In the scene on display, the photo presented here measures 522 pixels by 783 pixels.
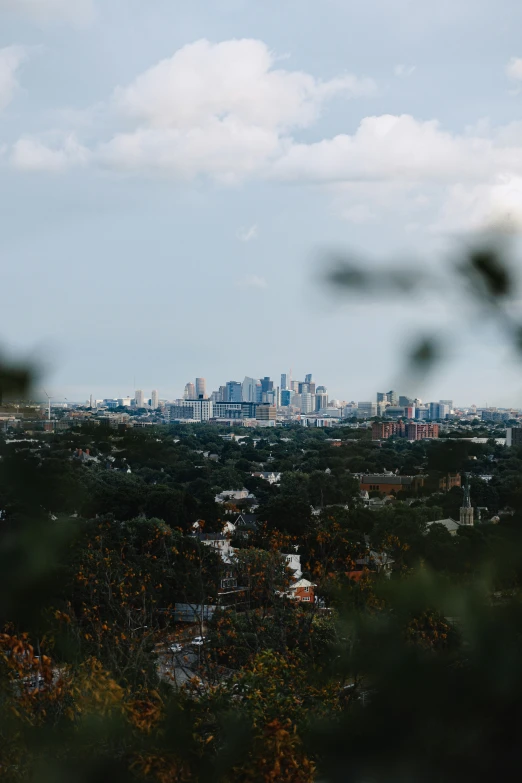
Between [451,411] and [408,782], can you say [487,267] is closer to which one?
[451,411]

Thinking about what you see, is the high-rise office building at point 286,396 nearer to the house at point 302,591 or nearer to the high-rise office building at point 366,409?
the high-rise office building at point 366,409

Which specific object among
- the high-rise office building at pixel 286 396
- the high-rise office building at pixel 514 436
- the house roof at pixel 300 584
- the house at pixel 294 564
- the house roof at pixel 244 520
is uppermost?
the high-rise office building at pixel 286 396

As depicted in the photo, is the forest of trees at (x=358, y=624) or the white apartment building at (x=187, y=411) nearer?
the forest of trees at (x=358, y=624)

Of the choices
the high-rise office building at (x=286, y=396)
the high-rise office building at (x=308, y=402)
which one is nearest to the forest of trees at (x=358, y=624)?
the high-rise office building at (x=308, y=402)

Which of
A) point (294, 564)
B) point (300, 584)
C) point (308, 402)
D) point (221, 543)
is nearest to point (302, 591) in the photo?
point (300, 584)

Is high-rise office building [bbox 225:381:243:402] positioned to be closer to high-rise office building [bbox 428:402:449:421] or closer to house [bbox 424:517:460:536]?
house [bbox 424:517:460:536]

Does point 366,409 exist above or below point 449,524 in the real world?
above

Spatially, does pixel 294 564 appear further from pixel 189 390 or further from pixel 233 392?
pixel 189 390
